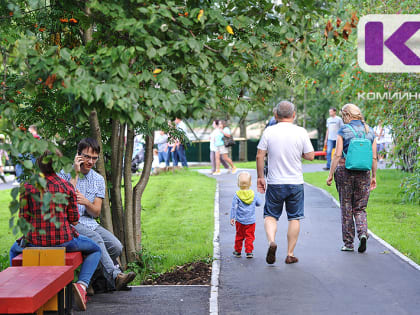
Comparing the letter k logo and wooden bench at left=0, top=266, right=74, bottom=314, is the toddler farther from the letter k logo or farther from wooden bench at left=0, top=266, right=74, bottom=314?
the letter k logo

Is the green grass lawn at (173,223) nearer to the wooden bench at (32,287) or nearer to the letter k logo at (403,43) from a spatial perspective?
the wooden bench at (32,287)

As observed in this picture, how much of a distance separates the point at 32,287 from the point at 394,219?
7.98 meters

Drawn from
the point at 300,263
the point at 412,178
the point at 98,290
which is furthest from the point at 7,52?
the point at 412,178

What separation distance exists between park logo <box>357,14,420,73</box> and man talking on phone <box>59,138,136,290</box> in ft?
27.6

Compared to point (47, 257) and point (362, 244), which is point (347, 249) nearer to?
point (362, 244)

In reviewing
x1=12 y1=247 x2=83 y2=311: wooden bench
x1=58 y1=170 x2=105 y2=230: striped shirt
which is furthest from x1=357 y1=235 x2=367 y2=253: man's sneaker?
x1=12 y1=247 x2=83 y2=311: wooden bench

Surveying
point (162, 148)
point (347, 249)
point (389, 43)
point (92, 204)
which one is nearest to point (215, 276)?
point (92, 204)

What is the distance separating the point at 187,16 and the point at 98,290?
3204 mm

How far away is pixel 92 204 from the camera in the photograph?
648 centimetres

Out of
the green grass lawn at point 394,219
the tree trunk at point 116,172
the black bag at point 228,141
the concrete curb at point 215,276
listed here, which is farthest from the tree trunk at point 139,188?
the black bag at point 228,141

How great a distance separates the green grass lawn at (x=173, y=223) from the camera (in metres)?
8.37

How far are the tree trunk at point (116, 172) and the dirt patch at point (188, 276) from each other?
785 millimetres

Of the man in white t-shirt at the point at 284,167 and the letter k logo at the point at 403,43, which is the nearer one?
the man in white t-shirt at the point at 284,167

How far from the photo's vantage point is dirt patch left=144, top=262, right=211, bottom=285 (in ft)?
23.7
